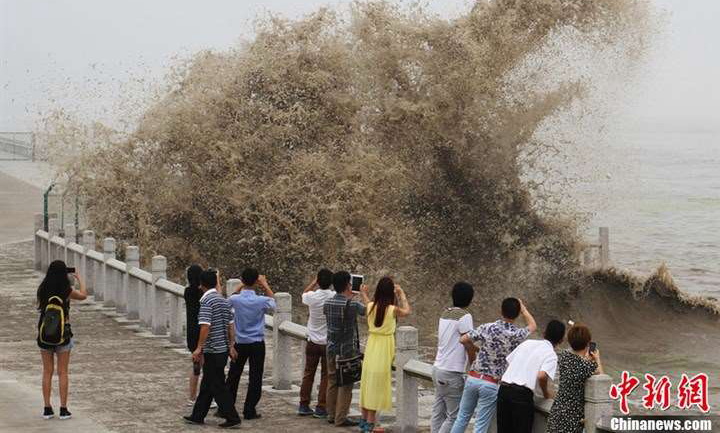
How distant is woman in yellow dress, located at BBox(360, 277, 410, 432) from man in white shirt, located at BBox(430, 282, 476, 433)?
78 cm

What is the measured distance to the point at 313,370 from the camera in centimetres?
1321

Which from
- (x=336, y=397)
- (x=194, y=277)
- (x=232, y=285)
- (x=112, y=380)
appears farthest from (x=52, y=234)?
(x=336, y=397)

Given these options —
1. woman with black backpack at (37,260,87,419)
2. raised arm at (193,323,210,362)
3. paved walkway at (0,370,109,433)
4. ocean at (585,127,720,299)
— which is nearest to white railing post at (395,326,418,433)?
raised arm at (193,323,210,362)

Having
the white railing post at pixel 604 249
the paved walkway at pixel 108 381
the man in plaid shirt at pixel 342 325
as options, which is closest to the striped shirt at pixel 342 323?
the man in plaid shirt at pixel 342 325

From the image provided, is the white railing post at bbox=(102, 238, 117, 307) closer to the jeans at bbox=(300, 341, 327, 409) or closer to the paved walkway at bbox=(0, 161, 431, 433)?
the paved walkway at bbox=(0, 161, 431, 433)

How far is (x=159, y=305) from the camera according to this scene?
61.1 feet

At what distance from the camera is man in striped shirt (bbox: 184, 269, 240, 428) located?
1259 cm

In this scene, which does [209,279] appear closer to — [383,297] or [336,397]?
[336,397]

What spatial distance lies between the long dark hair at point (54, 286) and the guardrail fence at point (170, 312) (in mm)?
2407

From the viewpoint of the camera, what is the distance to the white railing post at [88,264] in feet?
72.3

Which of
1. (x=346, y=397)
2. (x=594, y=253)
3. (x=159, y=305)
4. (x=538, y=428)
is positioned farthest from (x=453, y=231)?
(x=538, y=428)

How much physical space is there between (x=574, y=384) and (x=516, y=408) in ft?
2.02

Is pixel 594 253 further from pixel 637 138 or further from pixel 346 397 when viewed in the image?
pixel 637 138

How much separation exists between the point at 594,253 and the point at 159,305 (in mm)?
14121
